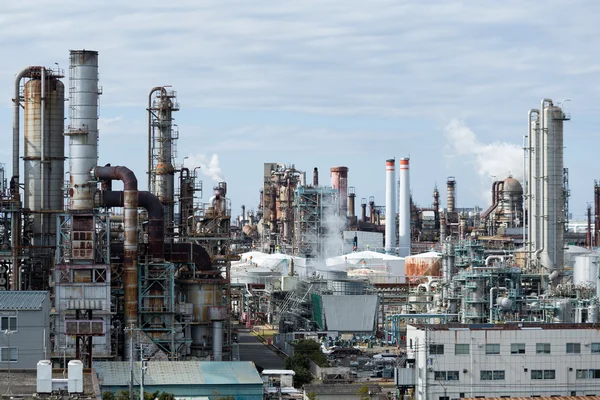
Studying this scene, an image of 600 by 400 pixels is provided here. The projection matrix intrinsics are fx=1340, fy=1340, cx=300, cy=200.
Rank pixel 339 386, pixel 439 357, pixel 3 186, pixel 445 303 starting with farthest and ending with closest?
1. pixel 445 303
2. pixel 3 186
3. pixel 339 386
4. pixel 439 357

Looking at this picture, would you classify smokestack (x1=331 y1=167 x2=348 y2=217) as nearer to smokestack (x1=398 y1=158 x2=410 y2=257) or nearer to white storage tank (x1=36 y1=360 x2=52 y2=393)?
smokestack (x1=398 y1=158 x2=410 y2=257)

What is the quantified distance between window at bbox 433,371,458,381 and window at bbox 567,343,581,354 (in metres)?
4.63

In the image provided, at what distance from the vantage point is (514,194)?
436ft

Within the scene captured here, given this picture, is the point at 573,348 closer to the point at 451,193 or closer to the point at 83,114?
the point at 83,114

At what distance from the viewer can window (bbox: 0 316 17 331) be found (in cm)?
4825

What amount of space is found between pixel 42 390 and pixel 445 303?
52.6m

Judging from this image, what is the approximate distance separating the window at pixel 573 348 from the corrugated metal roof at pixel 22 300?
2021 cm

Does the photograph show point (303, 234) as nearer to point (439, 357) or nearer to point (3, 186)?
point (3, 186)

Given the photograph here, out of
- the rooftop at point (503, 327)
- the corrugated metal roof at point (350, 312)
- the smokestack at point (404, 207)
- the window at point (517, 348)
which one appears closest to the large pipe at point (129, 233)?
the rooftop at point (503, 327)

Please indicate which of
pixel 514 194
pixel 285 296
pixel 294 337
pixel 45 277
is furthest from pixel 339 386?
pixel 514 194

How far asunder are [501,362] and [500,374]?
18.1 inches

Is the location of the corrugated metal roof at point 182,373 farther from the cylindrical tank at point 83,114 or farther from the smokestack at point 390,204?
the smokestack at point 390,204

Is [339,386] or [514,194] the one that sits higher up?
[514,194]

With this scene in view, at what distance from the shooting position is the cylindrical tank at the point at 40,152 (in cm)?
6191
